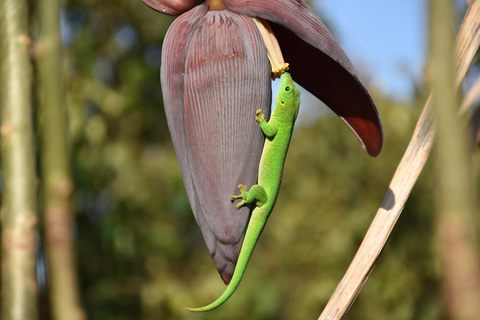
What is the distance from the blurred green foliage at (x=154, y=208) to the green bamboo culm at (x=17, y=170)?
120 inches

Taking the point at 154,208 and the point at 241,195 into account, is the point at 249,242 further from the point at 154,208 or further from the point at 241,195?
the point at 154,208

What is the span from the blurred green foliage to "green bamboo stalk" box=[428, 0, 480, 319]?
3368 millimetres

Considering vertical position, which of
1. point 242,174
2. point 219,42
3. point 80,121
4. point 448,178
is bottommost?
point 448,178

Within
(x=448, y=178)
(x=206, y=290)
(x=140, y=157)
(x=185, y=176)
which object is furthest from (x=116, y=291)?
(x=448, y=178)

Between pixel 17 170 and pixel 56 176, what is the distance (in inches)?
2.4

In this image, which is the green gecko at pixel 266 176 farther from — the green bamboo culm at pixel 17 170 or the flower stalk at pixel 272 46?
the green bamboo culm at pixel 17 170

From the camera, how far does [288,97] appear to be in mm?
692

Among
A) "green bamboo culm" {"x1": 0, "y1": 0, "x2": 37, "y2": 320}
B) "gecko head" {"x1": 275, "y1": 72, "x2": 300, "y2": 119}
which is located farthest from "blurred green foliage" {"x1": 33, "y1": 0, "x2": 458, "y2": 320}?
"green bamboo culm" {"x1": 0, "y1": 0, "x2": 37, "y2": 320}

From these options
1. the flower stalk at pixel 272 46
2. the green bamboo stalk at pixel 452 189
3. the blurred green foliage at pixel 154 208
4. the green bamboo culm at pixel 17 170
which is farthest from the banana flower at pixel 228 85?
the blurred green foliage at pixel 154 208

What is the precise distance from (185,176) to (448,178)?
0.46 meters

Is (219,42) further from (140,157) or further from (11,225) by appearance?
(140,157)

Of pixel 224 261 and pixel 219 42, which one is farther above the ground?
pixel 219 42

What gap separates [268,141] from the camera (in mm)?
658

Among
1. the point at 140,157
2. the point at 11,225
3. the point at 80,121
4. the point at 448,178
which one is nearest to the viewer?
the point at 448,178
